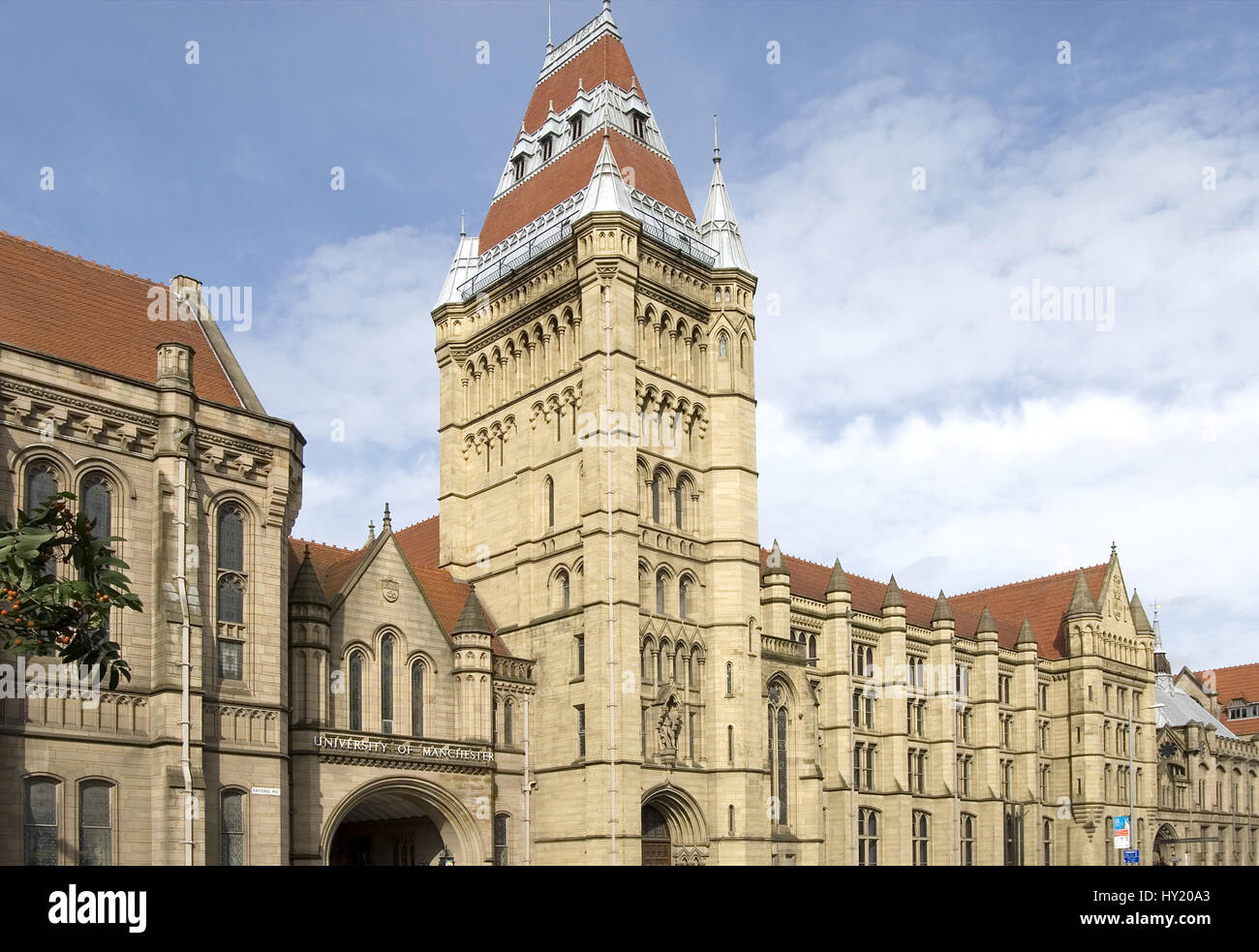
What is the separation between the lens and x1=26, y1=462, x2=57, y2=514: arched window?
31.8 m

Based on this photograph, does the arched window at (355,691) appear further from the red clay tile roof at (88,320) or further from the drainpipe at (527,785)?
the red clay tile roof at (88,320)

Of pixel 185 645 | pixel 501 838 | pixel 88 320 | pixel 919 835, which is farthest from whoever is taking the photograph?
pixel 919 835

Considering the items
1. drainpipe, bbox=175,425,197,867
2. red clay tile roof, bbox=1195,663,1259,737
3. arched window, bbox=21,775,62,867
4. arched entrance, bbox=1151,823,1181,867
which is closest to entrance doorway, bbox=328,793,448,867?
drainpipe, bbox=175,425,197,867

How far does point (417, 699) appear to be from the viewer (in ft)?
145

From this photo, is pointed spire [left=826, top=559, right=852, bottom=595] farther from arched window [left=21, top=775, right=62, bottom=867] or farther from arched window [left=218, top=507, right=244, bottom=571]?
arched window [left=21, top=775, right=62, bottom=867]

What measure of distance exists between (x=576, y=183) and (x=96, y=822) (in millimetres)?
31583

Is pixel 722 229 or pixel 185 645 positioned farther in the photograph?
pixel 722 229

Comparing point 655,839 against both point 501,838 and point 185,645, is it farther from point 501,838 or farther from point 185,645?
point 185,645

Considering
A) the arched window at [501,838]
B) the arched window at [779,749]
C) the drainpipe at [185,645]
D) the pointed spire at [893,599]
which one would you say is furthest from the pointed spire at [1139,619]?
the drainpipe at [185,645]

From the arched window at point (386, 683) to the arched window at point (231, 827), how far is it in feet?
27.1

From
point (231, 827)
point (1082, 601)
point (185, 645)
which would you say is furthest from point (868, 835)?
point (185, 645)

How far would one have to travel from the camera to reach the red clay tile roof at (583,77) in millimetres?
56281

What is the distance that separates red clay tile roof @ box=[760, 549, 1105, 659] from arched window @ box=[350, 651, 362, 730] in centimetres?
2729
